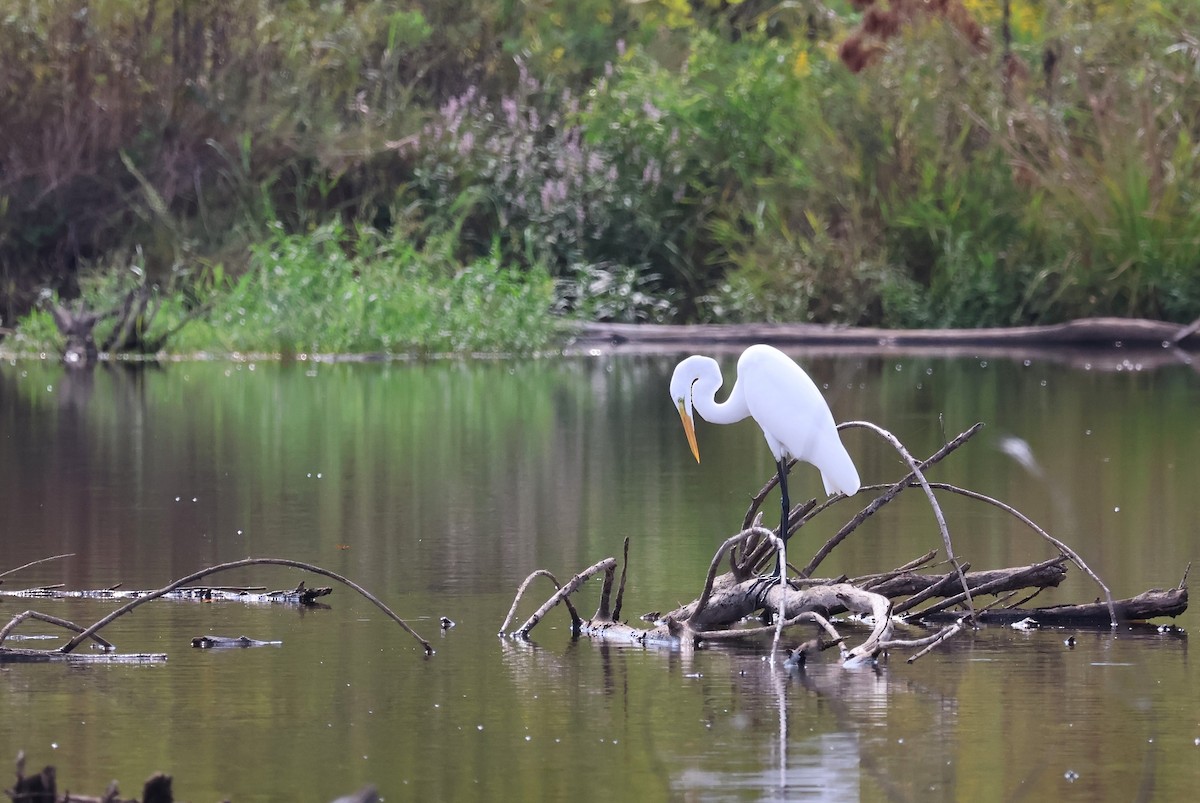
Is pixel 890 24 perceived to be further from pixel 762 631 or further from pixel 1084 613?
pixel 762 631

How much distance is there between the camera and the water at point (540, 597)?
5832mm

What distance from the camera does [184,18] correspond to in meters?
28.5

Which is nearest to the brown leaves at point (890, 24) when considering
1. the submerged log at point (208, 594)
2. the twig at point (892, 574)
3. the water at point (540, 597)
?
the water at point (540, 597)

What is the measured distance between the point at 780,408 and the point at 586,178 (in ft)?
62.6

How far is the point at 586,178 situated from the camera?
27.5 metres

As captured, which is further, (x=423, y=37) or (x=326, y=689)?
(x=423, y=37)

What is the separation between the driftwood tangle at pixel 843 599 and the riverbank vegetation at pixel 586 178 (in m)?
16.0

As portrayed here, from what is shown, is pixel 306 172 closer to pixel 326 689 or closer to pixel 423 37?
pixel 423 37

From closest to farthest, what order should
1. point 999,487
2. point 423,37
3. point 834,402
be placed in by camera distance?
point 999,487, point 834,402, point 423,37

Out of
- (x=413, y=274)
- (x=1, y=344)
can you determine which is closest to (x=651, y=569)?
(x=413, y=274)

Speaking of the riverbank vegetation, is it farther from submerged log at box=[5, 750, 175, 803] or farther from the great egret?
submerged log at box=[5, 750, 175, 803]

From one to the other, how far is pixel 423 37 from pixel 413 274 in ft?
20.9

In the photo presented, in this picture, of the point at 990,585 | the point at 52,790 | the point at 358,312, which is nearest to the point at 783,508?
→ the point at 990,585

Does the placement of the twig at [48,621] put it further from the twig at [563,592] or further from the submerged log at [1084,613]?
the submerged log at [1084,613]
